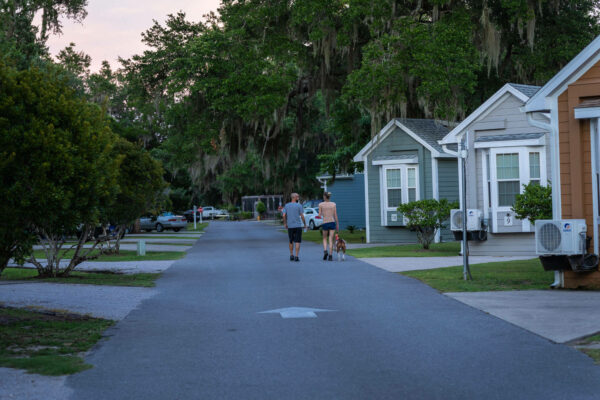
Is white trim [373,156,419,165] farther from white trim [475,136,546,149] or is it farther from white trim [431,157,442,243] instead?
white trim [475,136,546,149]

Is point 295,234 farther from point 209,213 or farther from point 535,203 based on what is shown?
point 209,213

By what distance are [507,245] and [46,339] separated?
15.2 m

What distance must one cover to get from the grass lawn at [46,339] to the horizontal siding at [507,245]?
1365 centimetres

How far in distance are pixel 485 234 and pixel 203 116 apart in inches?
584

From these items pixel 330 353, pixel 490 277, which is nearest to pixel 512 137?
pixel 490 277

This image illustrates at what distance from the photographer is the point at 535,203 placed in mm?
16656

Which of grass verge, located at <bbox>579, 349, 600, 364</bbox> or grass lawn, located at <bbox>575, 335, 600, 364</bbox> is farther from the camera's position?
grass lawn, located at <bbox>575, 335, 600, 364</bbox>

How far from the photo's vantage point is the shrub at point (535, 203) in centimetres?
1661

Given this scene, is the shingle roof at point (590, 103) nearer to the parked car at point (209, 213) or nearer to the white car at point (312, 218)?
the white car at point (312, 218)

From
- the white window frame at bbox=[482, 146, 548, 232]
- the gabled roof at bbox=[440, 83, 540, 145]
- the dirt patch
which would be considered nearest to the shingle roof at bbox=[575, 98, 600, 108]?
the gabled roof at bbox=[440, 83, 540, 145]

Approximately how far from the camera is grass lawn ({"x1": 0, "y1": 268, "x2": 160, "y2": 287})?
50.5ft

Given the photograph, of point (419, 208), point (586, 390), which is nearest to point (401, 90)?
point (419, 208)

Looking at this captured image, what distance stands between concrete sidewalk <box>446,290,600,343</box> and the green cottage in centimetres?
1561

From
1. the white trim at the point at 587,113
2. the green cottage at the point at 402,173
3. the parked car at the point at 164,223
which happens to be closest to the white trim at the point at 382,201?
the green cottage at the point at 402,173
